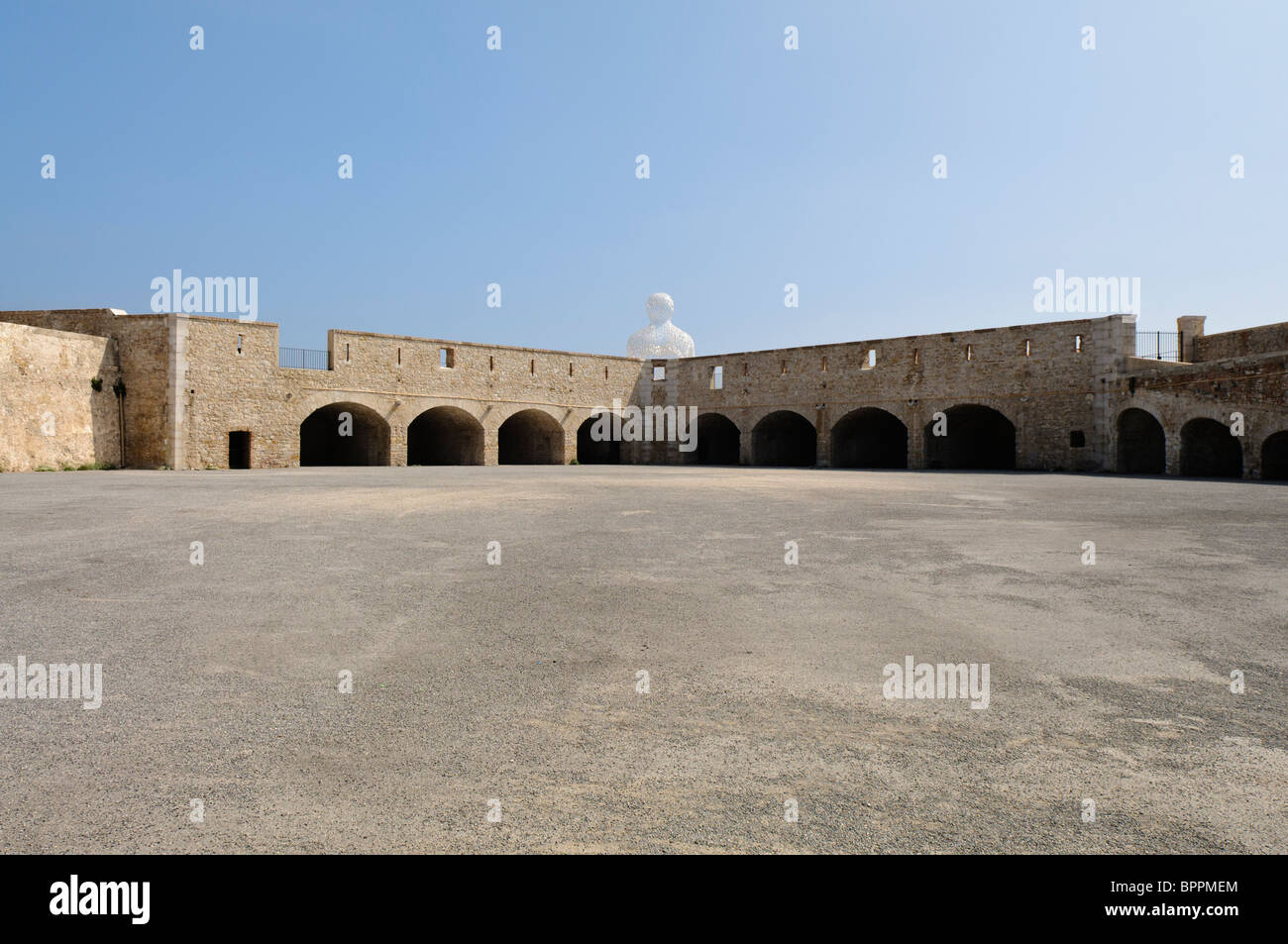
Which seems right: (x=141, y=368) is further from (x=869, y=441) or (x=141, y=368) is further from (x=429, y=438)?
(x=869, y=441)

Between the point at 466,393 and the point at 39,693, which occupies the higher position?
the point at 466,393

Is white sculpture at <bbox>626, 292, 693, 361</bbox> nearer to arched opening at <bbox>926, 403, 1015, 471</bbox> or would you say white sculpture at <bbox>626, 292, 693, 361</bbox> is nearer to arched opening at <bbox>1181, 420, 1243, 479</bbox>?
arched opening at <bbox>926, 403, 1015, 471</bbox>

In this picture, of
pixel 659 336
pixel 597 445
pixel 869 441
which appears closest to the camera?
pixel 869 441

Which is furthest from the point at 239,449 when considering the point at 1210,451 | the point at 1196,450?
the point at 1210,451

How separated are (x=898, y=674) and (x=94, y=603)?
5.41 meters

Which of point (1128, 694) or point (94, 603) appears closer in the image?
point (1128, 694)

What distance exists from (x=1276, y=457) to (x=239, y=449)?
3410 centimetres

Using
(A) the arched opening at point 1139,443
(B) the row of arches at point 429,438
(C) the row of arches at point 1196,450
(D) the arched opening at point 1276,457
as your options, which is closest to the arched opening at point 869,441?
(A) the arched opening at point 1139,443

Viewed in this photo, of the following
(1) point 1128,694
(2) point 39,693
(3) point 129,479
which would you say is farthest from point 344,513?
(3) point 129,479

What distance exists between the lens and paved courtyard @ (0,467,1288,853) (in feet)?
7.61

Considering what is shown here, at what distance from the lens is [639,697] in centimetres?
346

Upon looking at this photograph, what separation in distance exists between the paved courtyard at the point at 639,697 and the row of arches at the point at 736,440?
73.1 ft

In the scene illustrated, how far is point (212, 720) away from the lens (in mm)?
3154

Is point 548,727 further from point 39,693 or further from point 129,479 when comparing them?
point 129,479
